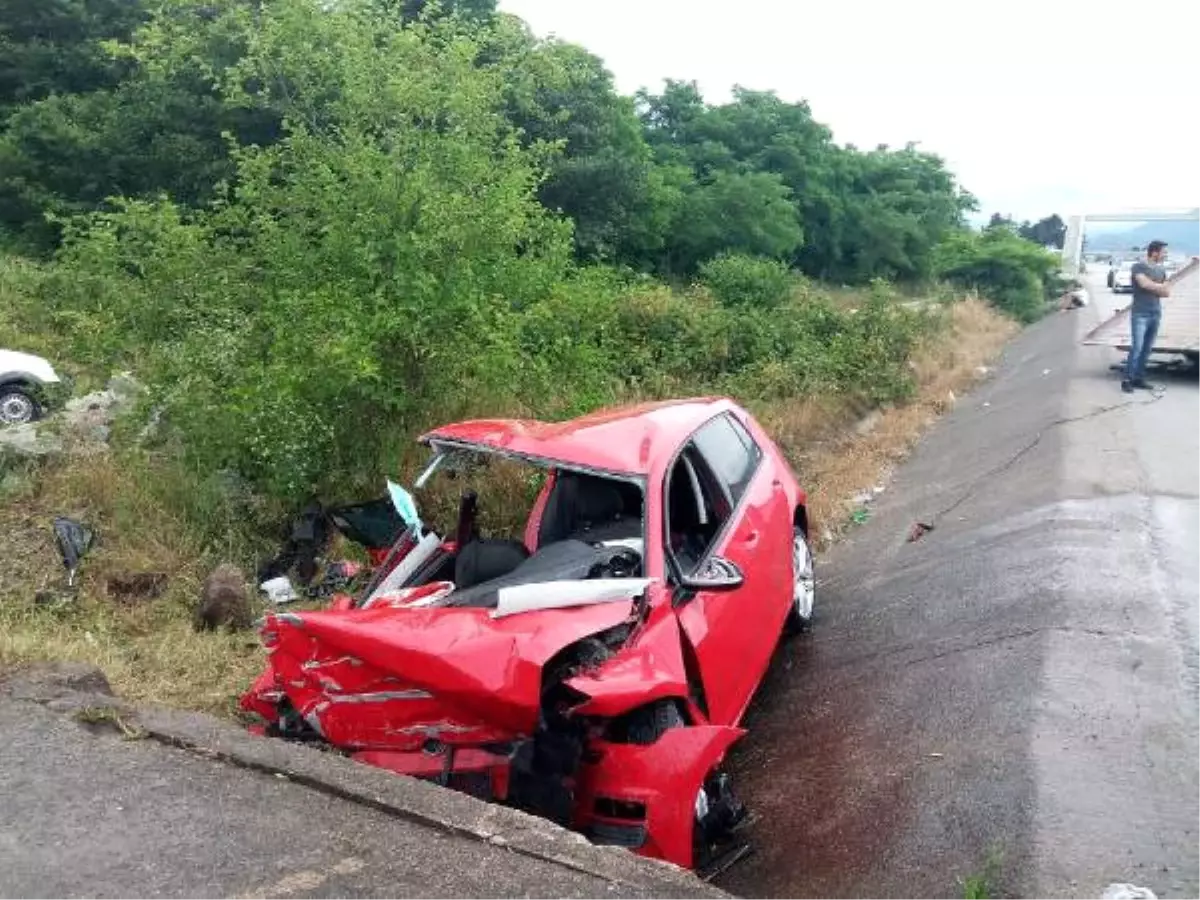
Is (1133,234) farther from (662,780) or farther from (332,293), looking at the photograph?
(662,780)

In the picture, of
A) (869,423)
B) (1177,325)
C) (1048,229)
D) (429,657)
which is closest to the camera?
(429,657)

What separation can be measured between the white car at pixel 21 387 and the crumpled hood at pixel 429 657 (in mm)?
7541

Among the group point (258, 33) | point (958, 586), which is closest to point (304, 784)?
point (958, 586)

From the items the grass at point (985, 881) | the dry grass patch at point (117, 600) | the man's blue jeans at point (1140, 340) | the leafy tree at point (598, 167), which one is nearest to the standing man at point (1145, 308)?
the man's blue jeans at point (1140, 340)

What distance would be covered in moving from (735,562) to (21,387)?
8410 mm

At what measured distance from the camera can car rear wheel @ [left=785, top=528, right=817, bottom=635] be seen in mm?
6363

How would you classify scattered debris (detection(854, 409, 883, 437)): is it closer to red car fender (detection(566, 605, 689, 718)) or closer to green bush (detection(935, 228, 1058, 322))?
red car fender (detection(566, 605, 689, 718))

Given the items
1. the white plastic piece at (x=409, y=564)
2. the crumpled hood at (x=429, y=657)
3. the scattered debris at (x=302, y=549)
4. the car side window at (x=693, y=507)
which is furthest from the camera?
the scattered debris at (x=302, y=549)

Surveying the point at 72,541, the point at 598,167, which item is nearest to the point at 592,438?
the point at 72,541

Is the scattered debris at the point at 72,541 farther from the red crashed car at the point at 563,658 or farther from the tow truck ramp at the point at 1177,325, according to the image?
the tow truck ramp at the point at 1177,325

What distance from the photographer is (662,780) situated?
377 cm

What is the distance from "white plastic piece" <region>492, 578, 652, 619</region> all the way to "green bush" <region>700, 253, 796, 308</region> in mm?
11589

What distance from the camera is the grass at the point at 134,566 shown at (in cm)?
526

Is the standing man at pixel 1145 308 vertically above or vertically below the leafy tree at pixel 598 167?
below
